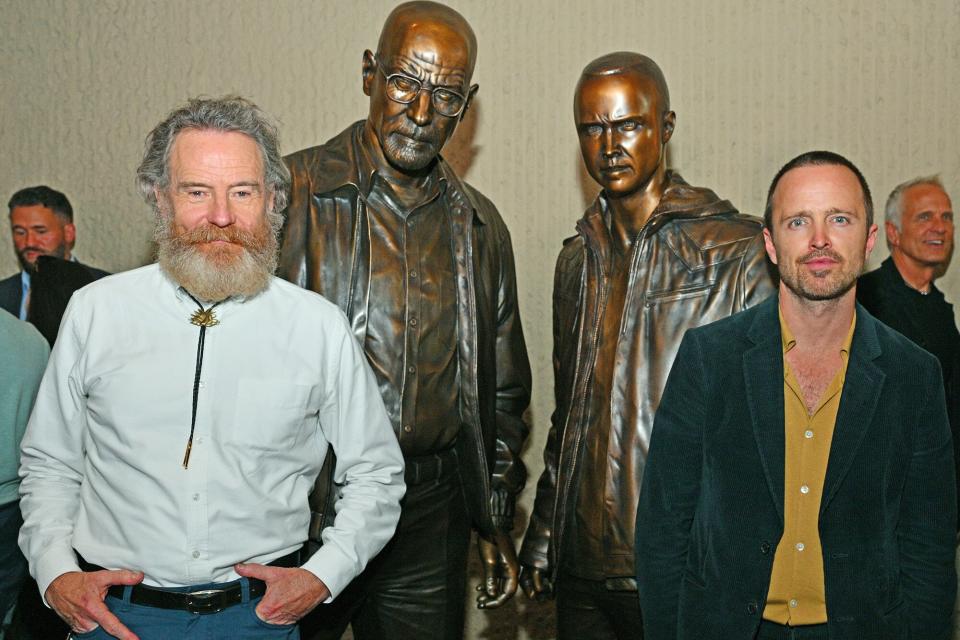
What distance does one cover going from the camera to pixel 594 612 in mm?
2889

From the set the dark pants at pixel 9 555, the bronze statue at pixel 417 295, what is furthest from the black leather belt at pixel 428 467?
the dark pants at pixel 9 555

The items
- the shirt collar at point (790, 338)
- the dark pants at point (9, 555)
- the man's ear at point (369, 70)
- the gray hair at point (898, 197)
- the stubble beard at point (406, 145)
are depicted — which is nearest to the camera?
the shirt collar at point (790, 338)

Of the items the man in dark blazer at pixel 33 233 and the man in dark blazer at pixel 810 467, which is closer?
the man in dark blazer at pixel 810 467

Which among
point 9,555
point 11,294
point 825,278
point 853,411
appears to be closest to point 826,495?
point 853,411

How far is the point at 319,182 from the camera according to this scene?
9.44ft

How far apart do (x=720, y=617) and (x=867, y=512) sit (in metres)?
0.37

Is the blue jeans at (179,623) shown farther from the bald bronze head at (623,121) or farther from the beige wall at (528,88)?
the beige wall at (528,88)

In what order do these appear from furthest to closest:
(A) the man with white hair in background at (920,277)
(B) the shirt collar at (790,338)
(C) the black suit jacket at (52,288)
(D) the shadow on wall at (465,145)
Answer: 1. (D) the shadow on wall at (465,145)
2. (A) the man with white hair in background at (920,277)
3. (C) the black suit jacket at (52,288)
4. (B) the shirt collar at (790,338)

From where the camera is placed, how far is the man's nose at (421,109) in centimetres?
283

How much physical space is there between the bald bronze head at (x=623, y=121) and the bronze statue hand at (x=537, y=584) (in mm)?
1066

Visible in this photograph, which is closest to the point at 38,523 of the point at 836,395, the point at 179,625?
the point at 179,625

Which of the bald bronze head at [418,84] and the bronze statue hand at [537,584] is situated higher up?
the bald bronze head at [418,84]

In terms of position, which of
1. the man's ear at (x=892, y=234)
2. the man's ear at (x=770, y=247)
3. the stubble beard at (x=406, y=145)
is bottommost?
the man's ear at (x=770, y=247)

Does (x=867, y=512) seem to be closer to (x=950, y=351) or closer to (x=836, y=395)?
(x=836, y=395)
